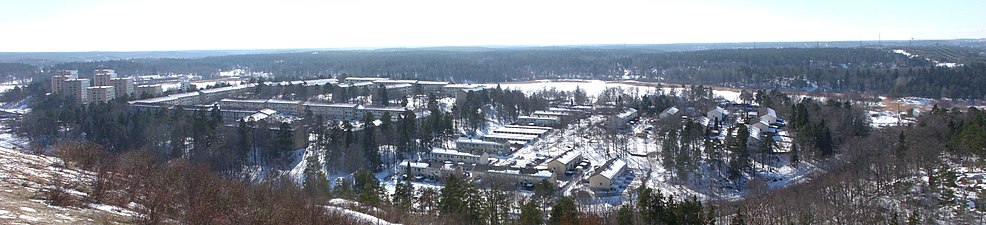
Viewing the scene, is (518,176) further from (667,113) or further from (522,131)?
(667,113)

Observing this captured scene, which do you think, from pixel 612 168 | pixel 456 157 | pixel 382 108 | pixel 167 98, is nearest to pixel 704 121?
pixel 612 168

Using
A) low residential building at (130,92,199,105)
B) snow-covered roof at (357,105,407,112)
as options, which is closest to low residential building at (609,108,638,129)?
snow-covered roof at (357,105,407,112)

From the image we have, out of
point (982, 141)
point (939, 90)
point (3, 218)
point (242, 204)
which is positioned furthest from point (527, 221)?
point (939, 90)

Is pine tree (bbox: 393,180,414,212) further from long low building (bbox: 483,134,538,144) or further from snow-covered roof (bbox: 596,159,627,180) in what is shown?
long low building (bbox: 483,134,538,144)

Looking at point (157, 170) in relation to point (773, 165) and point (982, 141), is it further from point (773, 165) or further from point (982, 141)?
point (982, 141)

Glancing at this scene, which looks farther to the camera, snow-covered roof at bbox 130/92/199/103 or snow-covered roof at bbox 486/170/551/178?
snow-covered roof at bbox 130/92/199/103

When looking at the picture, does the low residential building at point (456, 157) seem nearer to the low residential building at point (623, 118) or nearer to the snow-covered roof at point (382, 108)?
the low residential building at point (623, 118)
